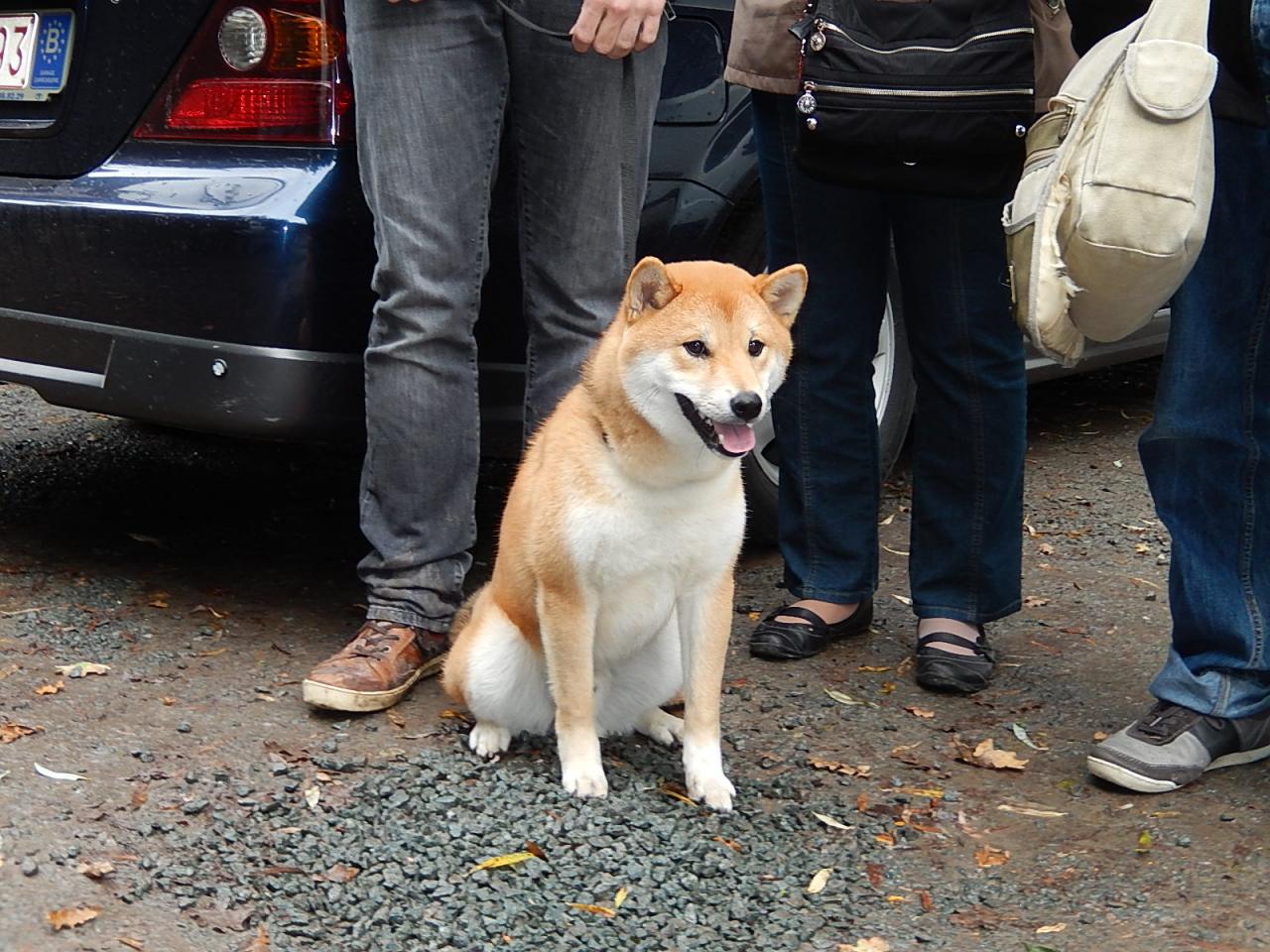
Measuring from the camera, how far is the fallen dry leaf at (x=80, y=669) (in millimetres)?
3469

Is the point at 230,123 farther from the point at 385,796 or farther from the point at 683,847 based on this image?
the point at 683,847

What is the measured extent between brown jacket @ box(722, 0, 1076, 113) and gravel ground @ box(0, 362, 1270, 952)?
140 cm

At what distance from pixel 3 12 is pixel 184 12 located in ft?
1.92

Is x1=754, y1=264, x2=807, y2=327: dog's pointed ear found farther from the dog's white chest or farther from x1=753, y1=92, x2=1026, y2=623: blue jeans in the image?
x1=753, y1=92, x2=1026, y2=623: blue jeans

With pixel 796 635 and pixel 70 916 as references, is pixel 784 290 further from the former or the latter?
pixel 70 916

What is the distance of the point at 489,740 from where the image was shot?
3.16 m

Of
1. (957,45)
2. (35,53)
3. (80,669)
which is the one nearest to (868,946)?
(957,45)

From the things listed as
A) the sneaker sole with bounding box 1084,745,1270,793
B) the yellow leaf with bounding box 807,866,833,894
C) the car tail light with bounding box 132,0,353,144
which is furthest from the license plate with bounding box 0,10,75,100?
the sneaker sole with bounding box 1084,745,1270,793

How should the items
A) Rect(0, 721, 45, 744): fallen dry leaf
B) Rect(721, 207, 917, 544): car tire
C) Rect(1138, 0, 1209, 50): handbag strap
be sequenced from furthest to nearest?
Rect(721, 207, 917, 544): car tire → Rect(0, 721, 45, 744): fallen dry leaf → Rect(1138, 0, 1209, 50): handbag strap

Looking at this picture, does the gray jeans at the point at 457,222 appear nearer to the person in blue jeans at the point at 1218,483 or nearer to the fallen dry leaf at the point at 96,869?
the fallen dry leaf at the point at 96,869

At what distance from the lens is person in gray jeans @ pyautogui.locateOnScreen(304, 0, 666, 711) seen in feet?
10.5

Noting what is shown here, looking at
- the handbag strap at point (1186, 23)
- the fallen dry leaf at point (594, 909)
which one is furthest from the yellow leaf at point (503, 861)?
the handbag strap at point (1186, 23)

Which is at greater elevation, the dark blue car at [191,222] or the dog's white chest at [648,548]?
the dark blue car at [191,222]

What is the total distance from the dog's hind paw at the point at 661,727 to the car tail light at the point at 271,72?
1438 millimetres
